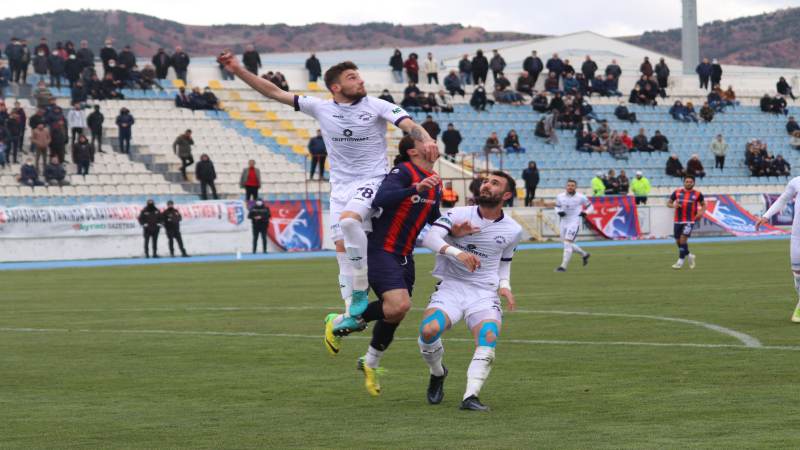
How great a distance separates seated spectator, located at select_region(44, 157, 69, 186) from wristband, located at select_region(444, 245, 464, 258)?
33.1 m

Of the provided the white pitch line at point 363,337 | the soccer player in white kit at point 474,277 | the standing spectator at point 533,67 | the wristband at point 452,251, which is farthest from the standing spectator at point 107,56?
the wristband at point 452,251

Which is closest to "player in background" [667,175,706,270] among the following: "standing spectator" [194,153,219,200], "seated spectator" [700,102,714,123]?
"standing spectator" [194,153,219,200]

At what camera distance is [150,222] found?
3809cm

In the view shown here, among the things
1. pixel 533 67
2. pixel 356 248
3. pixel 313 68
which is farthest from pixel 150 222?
pixel 356 248

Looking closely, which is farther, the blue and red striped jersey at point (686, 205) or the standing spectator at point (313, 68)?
the standing spectator at point (313, 68)

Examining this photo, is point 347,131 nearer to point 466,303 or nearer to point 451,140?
point 466,303

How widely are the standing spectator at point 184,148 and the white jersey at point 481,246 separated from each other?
3442 cm

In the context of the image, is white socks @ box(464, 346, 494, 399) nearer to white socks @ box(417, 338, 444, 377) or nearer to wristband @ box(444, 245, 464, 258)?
white socks @ box(417, 338, 444, 377)

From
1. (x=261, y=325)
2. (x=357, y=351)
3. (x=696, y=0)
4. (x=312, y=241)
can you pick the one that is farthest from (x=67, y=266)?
(x=696, y=0)

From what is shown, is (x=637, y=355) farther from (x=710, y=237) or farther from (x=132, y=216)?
(x=710, y=237)

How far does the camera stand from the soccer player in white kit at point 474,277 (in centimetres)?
966

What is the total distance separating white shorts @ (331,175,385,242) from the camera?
1056 centimetres

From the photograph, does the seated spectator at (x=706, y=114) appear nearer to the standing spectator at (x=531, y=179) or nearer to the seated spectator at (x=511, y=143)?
the seated spectator at (x=511, y=143)

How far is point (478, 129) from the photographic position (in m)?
53.7
